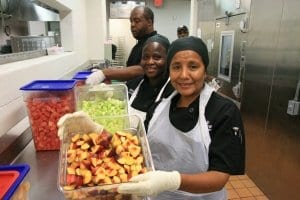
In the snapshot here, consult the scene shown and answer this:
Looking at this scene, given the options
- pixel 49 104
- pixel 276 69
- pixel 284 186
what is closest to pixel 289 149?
pixel 284 186

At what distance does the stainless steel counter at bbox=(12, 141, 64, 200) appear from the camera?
2.96 feet

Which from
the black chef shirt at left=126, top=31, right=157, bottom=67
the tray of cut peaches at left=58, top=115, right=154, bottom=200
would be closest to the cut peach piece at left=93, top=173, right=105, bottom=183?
the tray of cut peaches at left=58, top=115, right=154, bottom=200

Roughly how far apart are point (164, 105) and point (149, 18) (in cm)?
110

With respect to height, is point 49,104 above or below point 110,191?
above

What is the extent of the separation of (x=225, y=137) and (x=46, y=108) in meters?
0.79

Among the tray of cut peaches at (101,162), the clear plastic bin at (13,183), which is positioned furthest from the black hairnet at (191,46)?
the clear plastic bin at (13,183)

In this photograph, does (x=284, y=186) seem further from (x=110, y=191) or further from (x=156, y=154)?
(x=110, y=191)

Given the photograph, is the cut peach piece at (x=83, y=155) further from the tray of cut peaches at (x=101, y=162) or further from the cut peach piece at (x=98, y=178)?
the cut peach piece at (x=98, y=178)

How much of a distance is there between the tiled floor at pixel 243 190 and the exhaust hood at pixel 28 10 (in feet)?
8.28

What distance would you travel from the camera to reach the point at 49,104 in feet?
3.84

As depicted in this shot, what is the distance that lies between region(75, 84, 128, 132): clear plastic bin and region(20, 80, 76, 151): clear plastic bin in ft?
0.48

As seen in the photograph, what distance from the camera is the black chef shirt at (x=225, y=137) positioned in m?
0.88

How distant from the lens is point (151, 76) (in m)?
1.45

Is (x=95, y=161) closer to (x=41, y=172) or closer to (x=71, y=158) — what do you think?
(x=71, y=158)
